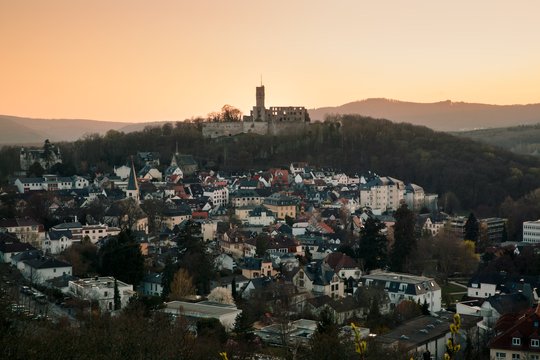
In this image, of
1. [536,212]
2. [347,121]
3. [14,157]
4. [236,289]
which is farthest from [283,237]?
[347,121]

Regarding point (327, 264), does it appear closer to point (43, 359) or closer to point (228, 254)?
point (228, 254)

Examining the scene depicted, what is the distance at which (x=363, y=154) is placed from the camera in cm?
4750

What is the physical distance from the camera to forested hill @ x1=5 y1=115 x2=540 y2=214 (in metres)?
42.2

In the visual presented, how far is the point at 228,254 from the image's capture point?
2570cm

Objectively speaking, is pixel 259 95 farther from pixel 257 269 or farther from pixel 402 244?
pixel 257 269

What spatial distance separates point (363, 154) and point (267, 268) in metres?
24.8

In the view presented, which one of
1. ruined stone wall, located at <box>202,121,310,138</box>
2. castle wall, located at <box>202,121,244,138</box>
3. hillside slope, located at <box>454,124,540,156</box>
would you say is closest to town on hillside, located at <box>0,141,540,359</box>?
ruined stone wall, located at <box>202,121,310,138</box>

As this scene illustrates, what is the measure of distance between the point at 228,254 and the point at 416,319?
888 centimetres

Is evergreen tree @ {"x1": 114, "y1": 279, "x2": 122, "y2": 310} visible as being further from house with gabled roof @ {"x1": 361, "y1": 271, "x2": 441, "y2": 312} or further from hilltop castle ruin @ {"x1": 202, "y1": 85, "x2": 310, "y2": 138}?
hilltop castle ruin @ {"x1": 202, "y1": 85, "x2": 310, "y2": 138}

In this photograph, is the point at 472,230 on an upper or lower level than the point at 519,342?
upper

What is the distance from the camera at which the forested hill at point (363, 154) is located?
42209 millimetres

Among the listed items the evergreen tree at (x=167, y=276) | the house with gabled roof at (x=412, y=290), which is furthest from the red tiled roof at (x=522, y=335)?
the evergreen tree at (x=167, y=276)

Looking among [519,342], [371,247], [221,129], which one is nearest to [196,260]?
[371,247]

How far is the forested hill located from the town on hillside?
3852 millimetres
